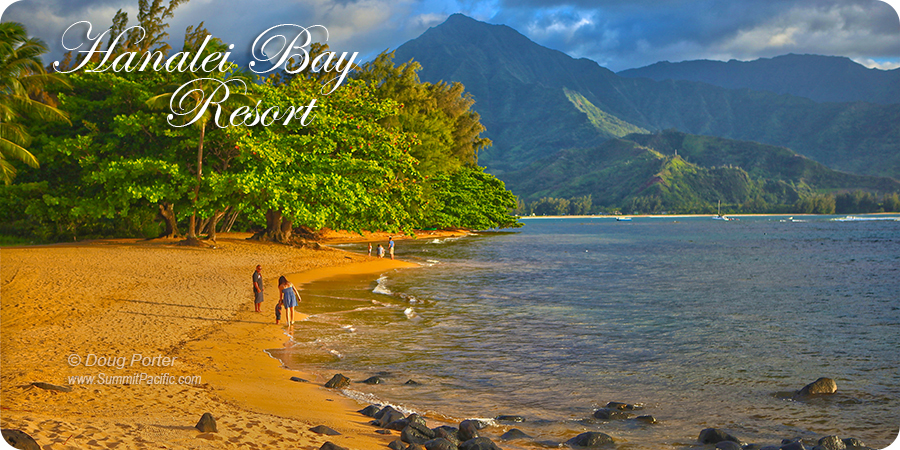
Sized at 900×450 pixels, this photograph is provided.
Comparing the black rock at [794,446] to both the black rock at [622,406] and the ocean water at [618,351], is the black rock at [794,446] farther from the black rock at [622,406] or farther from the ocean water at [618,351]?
the black rock at [622,406]

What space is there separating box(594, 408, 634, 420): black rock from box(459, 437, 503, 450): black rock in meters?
3.58

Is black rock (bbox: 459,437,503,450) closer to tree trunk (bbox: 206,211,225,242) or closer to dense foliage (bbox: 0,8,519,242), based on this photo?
dense foliage (bbox: 0,8,519,242)

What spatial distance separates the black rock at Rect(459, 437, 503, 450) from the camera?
980 centimetres

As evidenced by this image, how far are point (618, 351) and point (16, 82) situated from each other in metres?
33.7

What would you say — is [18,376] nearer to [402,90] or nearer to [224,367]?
[224,367]

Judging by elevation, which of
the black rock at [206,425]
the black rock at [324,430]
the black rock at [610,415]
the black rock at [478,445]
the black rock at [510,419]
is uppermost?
the black rock at [206,425]

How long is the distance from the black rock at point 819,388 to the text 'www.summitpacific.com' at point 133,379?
46.2 ft

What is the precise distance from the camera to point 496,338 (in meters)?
21.5

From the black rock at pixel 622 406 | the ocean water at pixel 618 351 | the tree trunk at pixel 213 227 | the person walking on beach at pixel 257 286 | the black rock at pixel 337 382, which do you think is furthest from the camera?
the tree trunk at pixel 213 227

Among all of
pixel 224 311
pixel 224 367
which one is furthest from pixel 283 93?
pixel 224 367

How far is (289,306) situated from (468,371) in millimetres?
7260

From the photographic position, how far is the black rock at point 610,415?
12.8 meters

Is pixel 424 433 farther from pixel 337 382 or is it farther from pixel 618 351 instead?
pixel 618 351

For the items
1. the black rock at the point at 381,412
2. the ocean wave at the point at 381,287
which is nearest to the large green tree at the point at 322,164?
A: the ocean wave at the point at 381,287
